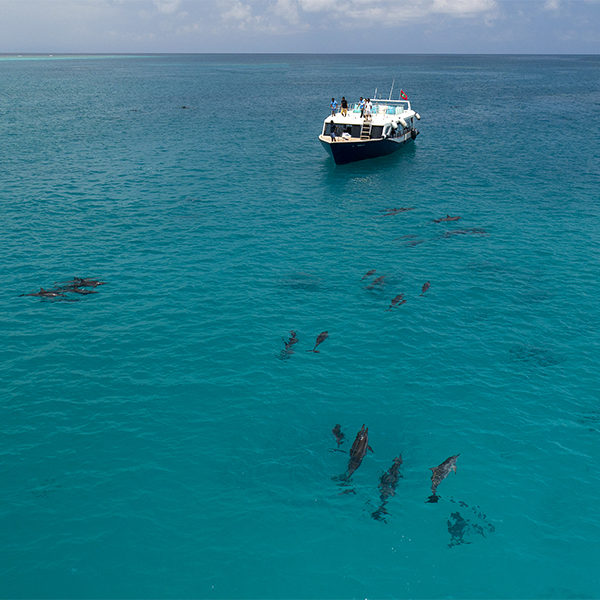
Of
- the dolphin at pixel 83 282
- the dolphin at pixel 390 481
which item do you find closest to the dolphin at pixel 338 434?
the dolphin at pixel 390 481

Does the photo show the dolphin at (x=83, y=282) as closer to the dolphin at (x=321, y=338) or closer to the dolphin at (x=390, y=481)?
the dolphin at (x=321, y=338)

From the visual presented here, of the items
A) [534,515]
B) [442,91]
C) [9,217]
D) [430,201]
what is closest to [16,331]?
[9,217]

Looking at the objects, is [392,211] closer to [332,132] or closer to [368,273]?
[368,273]

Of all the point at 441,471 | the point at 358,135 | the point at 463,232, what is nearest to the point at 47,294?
the point at 441,471

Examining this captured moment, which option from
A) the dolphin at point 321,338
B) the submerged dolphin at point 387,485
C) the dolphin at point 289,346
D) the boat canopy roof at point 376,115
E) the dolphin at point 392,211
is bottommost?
the submerged dolphin at point 387,485

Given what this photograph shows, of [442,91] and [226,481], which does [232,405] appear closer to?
[226,481]

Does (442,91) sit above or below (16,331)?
above
